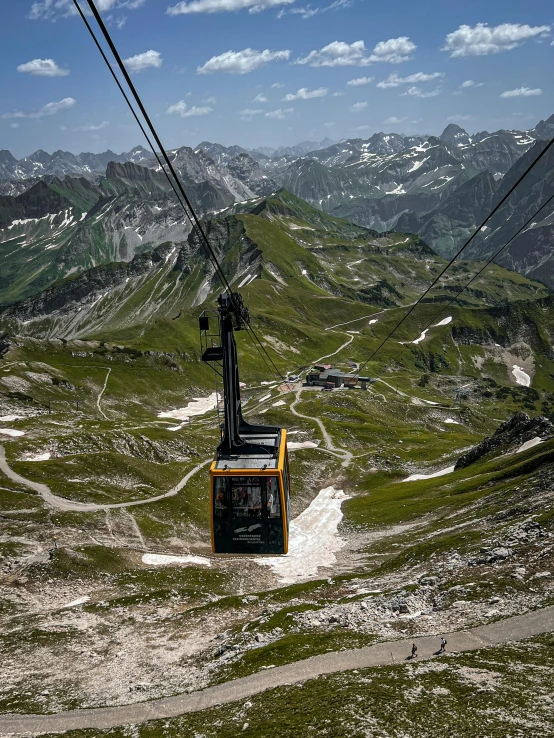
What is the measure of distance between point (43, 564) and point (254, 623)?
27.7 m

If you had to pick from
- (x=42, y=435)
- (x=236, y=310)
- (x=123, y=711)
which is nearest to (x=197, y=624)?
(x=123, y=711)

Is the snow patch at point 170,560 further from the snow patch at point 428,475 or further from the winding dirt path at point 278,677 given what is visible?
the snow patch at point 428,475

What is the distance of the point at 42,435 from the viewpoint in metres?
122

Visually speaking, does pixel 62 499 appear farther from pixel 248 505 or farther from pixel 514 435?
pixel 514 435

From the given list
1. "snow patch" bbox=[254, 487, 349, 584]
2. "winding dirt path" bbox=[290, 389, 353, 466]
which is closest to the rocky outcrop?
"winding dirt path" bbox=[290, 389, 353, 466]

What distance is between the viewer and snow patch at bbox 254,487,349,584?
7750 cm

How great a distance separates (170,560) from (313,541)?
24285mm

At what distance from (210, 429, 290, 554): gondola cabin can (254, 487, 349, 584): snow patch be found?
31180mm

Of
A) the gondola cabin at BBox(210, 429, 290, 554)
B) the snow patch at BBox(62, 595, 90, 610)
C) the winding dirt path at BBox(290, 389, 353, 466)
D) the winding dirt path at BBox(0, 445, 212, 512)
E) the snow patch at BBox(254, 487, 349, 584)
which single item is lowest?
the snow patch at BBox(254, 487, 349, 584)

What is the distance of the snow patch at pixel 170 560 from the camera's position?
2972 inches

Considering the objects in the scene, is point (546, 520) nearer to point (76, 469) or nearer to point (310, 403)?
point (76, 469)

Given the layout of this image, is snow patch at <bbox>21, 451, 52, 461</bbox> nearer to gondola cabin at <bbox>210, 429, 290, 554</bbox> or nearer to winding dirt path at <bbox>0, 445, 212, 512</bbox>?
winding dirt path at <bbox>0, 445, 212, 512</bbox>

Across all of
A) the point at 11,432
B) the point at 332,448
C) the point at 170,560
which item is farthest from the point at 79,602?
the point at 332,448

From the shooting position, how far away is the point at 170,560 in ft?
251
